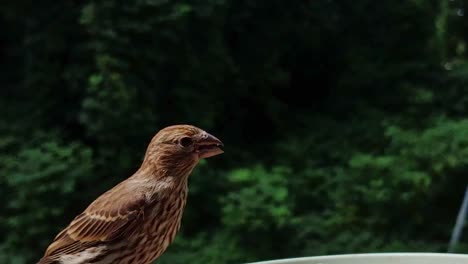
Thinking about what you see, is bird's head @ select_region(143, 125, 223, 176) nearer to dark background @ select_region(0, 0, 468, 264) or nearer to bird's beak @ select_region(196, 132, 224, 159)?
bird's beak @ select_region(196, 132, 224, 159)

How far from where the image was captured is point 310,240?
145 inches

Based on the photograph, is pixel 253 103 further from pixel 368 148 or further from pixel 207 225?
pixel 207 225

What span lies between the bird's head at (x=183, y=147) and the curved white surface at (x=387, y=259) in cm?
22

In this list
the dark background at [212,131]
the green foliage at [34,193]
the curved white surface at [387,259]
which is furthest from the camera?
the dark background at [212,131]

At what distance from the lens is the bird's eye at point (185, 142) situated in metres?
1.18

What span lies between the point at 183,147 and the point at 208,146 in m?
0.05

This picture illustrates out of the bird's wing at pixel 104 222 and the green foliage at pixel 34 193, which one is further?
the green foliage at pixel 34 193

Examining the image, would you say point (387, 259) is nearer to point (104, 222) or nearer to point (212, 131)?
point (104, 222)

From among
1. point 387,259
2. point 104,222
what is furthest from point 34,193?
point 387,259

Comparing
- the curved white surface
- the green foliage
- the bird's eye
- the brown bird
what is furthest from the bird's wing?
the green foliage

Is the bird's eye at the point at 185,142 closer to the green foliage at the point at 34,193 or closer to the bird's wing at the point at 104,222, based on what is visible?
the bird's wing at the point at 104,222

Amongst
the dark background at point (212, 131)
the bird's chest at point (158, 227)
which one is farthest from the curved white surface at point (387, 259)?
the dark background at point (212, 131)

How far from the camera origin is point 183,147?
46.5 inches

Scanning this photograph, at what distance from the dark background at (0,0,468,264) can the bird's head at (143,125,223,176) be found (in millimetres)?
2290
